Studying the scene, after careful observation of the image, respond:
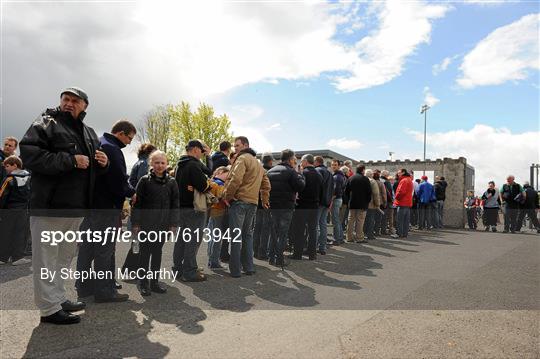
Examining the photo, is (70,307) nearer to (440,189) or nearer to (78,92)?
(78,92)

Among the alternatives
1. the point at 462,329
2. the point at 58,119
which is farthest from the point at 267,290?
the point at 58,119

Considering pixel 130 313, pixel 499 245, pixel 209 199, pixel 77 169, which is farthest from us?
pixel 499 245

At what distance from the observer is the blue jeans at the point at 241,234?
6.34 m

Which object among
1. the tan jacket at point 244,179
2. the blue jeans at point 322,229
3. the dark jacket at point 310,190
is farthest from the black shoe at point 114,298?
the blue jeans at point 322,229

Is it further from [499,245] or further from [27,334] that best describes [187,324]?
[499,245]

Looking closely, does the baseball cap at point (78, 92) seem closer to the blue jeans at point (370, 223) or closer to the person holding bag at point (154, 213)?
the person holding bag at point (154, 213)

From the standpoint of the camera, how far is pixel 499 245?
1135 cm

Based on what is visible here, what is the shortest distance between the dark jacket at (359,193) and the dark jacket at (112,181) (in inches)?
273

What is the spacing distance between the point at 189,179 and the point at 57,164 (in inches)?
93.5

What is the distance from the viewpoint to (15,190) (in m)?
7.16

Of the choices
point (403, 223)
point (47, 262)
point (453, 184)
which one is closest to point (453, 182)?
point (453, 184)

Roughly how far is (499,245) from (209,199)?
9474 mm

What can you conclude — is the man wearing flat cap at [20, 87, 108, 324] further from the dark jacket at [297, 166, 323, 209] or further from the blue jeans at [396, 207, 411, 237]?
the blue jeans at [396, 207, 411, 237]

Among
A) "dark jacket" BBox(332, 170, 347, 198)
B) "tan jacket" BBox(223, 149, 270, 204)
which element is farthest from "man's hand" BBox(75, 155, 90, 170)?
"dark jacket" BBox(332, 170, 347, 198)
